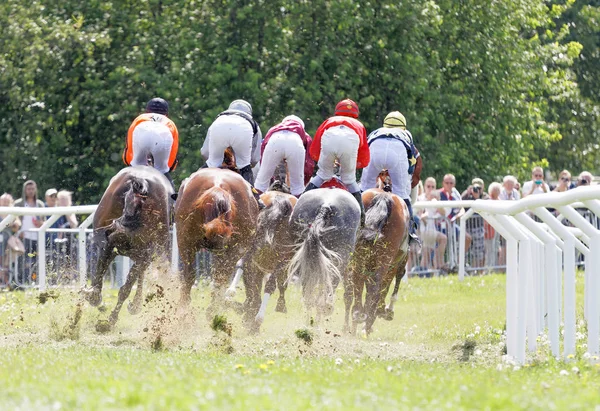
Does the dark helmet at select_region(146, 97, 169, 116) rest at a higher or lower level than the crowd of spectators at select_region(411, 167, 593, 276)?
higher

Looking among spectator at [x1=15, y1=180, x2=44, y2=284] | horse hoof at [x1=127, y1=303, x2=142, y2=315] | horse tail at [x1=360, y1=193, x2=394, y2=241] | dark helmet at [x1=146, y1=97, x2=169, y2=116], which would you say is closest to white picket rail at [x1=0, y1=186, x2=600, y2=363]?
horse tail at [x1=360, y1=193, x2=394, y2=241]

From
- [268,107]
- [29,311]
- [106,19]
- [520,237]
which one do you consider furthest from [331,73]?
[520,237]

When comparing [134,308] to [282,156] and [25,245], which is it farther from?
[25,245]

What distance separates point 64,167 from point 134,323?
12958 millimetres

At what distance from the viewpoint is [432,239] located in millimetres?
Answer: 18828

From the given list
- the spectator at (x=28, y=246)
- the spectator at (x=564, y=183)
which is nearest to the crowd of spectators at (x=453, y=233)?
the spectator at (x=564, y=183)

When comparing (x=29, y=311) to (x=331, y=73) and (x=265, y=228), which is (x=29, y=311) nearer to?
(x=265, y=228)

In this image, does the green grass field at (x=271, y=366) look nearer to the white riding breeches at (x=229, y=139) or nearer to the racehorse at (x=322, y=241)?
the racehorse at (x=322, y=241)

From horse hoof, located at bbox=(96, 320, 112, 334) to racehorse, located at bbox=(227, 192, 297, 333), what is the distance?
46.7 inches

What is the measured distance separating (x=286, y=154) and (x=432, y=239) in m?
6.07

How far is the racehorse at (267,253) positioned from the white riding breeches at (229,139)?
591 millimetres

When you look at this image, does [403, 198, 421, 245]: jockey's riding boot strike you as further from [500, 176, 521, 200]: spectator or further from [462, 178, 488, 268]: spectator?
[500, 176, 521, 200]: spectator

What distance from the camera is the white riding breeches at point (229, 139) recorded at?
1273 centimetres

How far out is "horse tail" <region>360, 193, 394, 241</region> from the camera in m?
12.4
